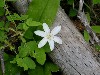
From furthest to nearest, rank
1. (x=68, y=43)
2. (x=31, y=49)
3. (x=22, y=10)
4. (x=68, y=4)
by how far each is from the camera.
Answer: (x=68, y=4), (x=22, y=10), (x=68, y=43), (x=31, y=49)

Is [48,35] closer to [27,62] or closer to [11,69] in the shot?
[27,62]

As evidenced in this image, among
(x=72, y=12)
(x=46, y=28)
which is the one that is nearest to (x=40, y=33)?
(x=46, y=28)

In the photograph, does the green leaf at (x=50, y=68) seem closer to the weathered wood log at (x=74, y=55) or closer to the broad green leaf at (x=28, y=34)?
the weathered wood log at (x=74, y=55)

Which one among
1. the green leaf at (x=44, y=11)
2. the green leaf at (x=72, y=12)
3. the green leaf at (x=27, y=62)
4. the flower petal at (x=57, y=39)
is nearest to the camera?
the green leaf at (x=27, y=62)

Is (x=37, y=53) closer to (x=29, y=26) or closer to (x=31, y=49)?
(x=31, y=49)

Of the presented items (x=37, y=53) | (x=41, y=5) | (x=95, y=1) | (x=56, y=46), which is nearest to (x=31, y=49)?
(x=37, y=53)

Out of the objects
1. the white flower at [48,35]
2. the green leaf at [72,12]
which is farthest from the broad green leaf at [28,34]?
the green leaf at [72,12]
